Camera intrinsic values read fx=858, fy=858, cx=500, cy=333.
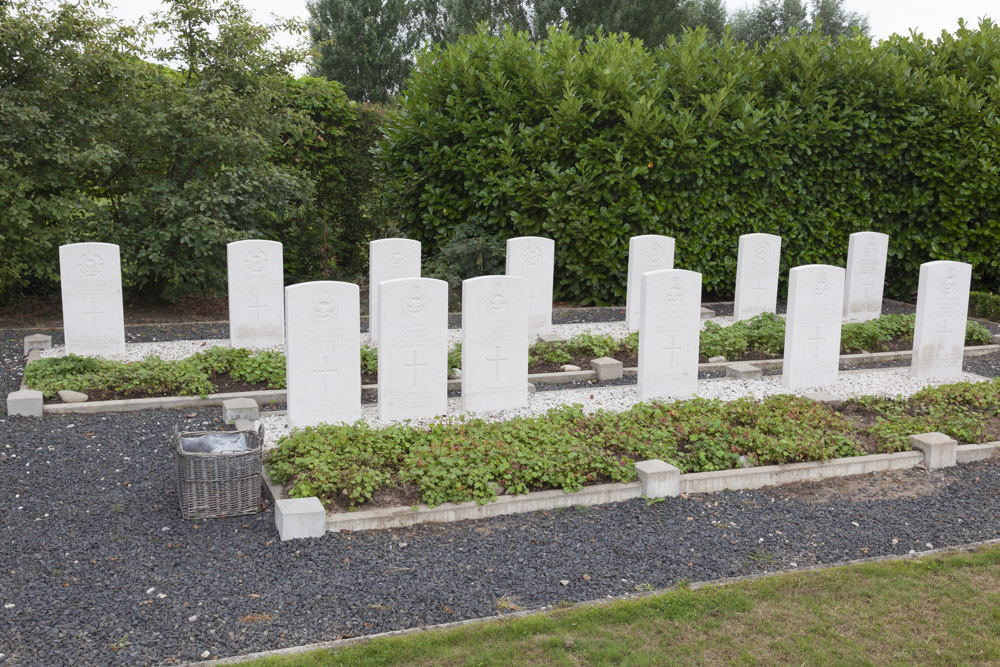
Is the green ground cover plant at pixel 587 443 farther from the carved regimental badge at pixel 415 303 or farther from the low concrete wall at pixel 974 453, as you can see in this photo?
the carved regimental badge at pixel 415 303

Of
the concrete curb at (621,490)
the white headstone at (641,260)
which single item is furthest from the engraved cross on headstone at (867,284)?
the concrete curb at (621,490)

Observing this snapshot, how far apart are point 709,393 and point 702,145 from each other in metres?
6.12

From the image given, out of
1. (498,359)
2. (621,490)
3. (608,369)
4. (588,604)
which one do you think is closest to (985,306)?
(608,369)

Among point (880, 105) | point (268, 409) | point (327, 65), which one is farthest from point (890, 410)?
Result: point (327, 65)

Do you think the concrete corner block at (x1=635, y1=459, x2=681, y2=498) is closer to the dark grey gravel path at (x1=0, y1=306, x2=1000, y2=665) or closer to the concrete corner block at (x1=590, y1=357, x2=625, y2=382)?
the dark grey gravel path at (x1=0, y1=306, x2=1000, y2=665)

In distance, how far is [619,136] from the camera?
1335 cm

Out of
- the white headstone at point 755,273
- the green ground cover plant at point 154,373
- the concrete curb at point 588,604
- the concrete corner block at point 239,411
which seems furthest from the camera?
the white headstone at point 755,273

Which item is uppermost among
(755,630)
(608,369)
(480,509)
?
(608,369)

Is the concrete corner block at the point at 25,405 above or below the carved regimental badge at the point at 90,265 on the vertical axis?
below

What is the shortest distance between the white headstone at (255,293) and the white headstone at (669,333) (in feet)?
14.7

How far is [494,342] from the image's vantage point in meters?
7.81

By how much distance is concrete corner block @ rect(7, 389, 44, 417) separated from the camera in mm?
7419

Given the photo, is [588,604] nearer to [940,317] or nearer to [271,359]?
[271,359]

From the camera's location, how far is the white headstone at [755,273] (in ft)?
39.7
